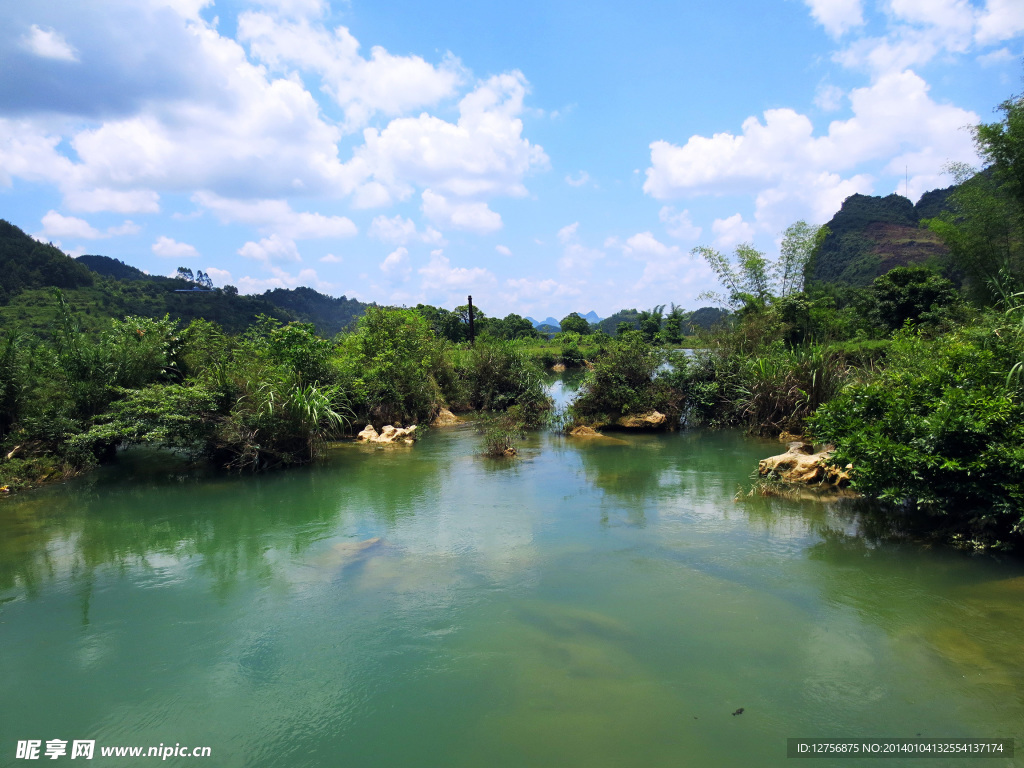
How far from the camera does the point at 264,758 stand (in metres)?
3.41

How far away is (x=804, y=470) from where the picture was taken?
8.48 metres

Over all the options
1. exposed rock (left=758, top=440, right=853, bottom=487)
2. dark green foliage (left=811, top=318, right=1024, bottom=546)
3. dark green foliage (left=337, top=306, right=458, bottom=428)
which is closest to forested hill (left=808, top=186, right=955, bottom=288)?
dark green foliage (left=337, top=306, right=458, bottom=428)

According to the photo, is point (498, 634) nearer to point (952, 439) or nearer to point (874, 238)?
point (952, 439)

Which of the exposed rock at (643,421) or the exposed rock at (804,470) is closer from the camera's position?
the exposed rock at (804,470)

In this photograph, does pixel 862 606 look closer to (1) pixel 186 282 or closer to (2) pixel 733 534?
(2) pixel 733 534

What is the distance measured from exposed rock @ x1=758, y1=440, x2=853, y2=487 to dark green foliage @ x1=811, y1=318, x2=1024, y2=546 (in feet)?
4.46

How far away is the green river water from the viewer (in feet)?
11.6

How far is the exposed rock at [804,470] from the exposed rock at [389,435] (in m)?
7.86

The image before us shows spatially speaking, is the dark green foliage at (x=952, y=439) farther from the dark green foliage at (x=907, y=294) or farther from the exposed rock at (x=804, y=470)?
the dark green foliage at (x=907, y=294)

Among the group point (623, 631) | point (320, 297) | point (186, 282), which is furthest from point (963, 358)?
point (320, 297)

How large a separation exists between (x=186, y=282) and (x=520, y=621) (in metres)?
63.1

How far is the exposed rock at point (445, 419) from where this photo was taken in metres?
15.8

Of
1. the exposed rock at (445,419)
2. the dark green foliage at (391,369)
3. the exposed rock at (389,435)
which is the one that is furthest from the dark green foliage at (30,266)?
the exposed rock at (389,435)

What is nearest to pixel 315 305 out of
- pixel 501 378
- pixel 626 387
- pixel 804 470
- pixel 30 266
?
pixel 30 266
